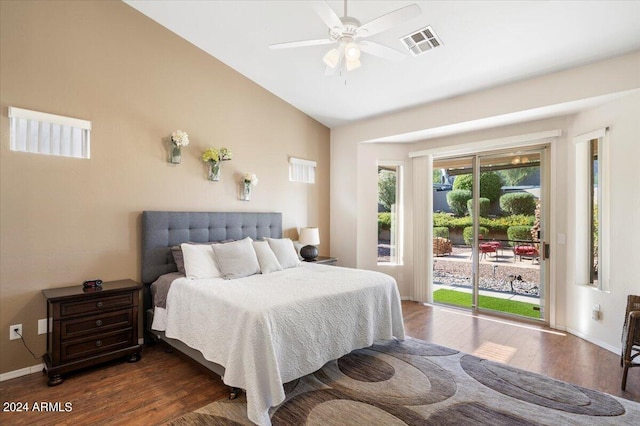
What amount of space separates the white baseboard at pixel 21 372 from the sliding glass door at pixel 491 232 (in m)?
5.03

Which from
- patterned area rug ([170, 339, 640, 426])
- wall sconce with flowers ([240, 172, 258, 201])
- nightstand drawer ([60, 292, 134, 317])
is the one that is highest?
wall sconce with flowers ([240, 172, 258, 201])

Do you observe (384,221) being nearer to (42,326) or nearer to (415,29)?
(415,29)

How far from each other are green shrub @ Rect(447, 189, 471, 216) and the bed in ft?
7.70

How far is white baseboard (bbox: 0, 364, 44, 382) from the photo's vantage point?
272cm

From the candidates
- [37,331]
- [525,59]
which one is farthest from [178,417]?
[525,59]

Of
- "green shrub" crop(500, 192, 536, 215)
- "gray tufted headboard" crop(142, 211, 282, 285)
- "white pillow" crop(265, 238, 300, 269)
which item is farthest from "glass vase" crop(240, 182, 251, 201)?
"green shrub" crop(500, 192, 536, 215)

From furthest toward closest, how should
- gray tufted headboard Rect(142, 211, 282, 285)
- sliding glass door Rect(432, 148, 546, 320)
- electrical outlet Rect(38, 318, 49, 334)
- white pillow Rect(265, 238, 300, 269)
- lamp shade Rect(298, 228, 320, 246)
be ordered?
lamp shade Rect(298, 228, 320, 246) → sliding glass door Rect(432, 148, 546, 320) → white pillow Rect(265, 238, 300, 269) → gray tufted headboard Rect(142, 211, 282, 285) → electrical outlet Rect(38, 318, 49, 334)

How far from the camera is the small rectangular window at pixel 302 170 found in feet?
17.2

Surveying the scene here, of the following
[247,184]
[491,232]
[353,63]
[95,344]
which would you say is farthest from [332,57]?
[491,232]

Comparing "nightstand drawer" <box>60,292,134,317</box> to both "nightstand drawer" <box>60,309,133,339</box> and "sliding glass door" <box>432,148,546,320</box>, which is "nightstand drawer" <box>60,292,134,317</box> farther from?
"sliding glass door" <box>432,148,546,320</box>

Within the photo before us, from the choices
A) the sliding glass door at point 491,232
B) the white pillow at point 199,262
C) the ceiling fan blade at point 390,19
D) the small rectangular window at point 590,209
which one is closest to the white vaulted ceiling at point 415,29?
the ceiling fan blade at point 390,19

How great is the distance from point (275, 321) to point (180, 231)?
204 cm

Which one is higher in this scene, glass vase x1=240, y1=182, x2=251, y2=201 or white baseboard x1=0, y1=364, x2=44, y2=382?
glass vase x1=240, y1=182, x2=251, y2=201

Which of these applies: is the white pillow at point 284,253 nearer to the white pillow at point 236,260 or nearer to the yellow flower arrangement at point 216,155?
the white pillow at point 236,260
